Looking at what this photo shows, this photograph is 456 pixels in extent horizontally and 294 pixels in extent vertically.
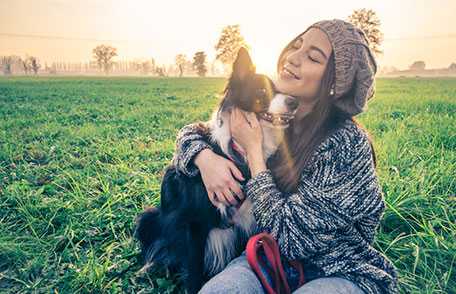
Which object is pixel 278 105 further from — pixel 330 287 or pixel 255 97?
pixel 330 287

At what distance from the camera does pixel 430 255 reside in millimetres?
2422

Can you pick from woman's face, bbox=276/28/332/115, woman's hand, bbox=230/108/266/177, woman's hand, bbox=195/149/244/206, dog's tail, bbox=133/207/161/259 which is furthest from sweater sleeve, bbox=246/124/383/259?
dog's tail, bbox=133/207/161/259

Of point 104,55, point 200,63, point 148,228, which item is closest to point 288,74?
point 148,228

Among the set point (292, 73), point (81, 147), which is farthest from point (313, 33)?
→ point (81, 147)

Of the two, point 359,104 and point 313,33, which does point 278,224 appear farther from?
point 313,33

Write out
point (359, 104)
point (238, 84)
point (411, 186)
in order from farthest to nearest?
1. point (411, 186)
2. point (238, 84)
3. point (359, 104)

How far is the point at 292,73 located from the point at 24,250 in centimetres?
222

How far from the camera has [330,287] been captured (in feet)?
→ 5.41

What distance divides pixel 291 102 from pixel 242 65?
371mm

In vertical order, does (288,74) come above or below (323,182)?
above

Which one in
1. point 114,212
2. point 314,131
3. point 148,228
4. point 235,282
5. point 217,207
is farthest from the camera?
point 114,212

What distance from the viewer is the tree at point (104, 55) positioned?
259 feet

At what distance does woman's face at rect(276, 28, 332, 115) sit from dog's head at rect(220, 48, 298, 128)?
0.45 ft

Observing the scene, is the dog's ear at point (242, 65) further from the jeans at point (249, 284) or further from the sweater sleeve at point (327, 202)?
the jeans at point (249, 284)
